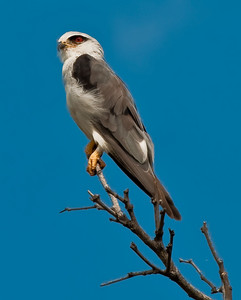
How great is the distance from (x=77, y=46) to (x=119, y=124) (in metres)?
1.27

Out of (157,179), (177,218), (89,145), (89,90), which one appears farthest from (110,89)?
(177,218)

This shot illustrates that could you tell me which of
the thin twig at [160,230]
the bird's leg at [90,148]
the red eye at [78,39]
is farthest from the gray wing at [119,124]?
the thin twig at [160,230]

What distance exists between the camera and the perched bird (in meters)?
4.80

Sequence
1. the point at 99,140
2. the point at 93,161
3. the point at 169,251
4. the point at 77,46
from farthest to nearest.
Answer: the point at 77,46
the point at 99,140
the point at 93,161
the point at 169,251

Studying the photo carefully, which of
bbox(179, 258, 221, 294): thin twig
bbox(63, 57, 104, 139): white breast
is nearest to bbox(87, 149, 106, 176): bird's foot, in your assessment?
bbox(63, 57, 104, 139): white breast

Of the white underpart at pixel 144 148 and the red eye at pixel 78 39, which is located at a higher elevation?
the red eye at pixel 78 39

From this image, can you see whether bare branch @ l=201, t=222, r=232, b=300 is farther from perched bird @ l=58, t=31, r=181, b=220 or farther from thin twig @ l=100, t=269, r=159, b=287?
perched bird @ l=58, t=31, r=181, b=220

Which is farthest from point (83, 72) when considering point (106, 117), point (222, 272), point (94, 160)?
point (222, 272)

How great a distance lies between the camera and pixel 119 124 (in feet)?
16.5

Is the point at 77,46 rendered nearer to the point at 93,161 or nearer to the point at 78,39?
the point at 78,39

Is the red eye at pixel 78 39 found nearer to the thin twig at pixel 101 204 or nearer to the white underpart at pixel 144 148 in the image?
the white underpart at pixel 144 148

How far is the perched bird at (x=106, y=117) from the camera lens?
4797 millimetres

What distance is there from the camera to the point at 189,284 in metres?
2.98

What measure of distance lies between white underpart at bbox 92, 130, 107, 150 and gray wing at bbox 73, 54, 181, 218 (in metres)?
0.03
